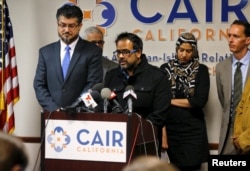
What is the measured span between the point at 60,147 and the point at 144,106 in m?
1.04

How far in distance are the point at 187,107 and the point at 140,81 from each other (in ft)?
4.41

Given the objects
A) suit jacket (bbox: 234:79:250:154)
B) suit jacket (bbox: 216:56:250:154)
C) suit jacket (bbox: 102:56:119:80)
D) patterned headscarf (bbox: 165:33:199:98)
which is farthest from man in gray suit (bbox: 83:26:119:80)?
suit jacket (bbox: 234:79:250:154)

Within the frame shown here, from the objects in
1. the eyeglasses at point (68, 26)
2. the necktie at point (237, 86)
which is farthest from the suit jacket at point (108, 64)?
the necktie at point (237, 86)

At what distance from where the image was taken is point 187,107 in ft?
21.5

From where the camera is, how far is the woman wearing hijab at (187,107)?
641 centimetres

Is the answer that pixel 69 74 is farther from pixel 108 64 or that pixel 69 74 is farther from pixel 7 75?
pixel 108 64

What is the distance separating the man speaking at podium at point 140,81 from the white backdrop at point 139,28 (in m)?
1.71

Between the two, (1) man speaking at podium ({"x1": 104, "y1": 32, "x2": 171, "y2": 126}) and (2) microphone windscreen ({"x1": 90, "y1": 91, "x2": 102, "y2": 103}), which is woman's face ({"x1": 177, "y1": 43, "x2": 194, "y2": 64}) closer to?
(1) man speaking at podium ({"x1": 104, "y1": 32, "x2": 171, "y2": 126})

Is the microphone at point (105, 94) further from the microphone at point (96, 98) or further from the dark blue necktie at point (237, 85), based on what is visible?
the dark blue necktie at point (237, 85)

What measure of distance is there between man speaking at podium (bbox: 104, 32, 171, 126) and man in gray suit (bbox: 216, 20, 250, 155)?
1.10 metres

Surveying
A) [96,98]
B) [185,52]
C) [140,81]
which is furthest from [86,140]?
[185,52]

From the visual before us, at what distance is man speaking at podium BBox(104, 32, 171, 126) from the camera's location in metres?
5.23

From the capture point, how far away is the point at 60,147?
4461 mm

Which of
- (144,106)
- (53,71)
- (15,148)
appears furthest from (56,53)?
Answer: (15,148)
